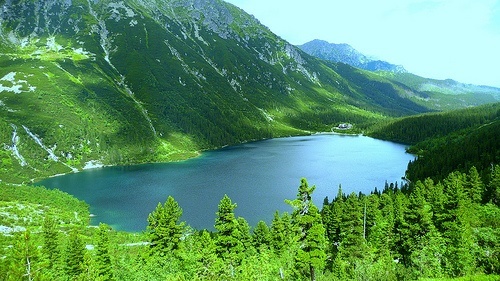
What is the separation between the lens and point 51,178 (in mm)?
161750

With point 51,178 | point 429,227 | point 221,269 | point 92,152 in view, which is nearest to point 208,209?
point 429,227

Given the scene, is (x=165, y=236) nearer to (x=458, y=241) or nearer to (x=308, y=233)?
(x=308, y=233)

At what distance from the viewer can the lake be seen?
10625 cm

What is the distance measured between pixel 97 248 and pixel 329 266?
1354 inches

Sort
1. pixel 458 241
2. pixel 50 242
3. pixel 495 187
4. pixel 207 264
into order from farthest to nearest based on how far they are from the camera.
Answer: pixel 495 187 < pixel 50 242 < pixel 458 241 < pixel 207 264

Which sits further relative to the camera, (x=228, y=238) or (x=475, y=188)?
(x=475, y=188)

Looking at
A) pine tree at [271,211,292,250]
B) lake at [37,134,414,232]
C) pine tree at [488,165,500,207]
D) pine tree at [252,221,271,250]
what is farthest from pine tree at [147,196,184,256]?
pine tree at [488,165,500,207]

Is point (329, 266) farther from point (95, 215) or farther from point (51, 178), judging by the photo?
point (51, 178)

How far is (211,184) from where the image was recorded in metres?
142

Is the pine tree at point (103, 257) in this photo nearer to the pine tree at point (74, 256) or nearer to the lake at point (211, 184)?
the pine tree at point (74, 256)

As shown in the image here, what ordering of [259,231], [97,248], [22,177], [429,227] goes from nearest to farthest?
[97,248], [429,227], [259,231], [22,177]

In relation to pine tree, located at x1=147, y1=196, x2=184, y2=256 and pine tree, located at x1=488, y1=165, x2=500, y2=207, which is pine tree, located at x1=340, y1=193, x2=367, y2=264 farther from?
pine tree, located at x1=488, y1=165, x2=500, y2=207

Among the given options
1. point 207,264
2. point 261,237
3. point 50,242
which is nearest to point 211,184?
point 261,237

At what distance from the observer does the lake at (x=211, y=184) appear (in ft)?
349
